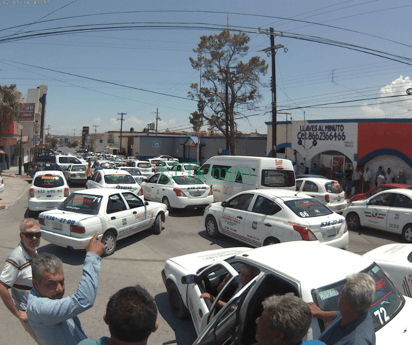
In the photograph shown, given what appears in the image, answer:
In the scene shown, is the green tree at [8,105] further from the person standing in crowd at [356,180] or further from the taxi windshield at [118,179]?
the person standing in crowd at [356,180]

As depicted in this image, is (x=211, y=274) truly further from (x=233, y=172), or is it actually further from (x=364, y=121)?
(x=364, y=121)

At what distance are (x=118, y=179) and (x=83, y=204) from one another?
20.0ft

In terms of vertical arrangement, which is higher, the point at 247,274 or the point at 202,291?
the point at 247,274

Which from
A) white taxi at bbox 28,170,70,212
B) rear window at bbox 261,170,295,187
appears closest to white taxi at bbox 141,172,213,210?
rear window at bbox 261,170,295,187

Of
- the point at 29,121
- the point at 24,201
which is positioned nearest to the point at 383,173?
the point at 24,201

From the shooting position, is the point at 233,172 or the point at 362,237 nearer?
the point at 362,237

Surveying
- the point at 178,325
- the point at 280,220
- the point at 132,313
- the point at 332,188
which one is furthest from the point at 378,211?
the point at 132,313

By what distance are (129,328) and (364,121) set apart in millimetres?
21243

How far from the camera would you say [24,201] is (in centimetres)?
1616

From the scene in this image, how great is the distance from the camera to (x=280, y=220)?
300 inches

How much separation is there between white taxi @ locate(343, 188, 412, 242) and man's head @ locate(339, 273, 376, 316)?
8.47 m

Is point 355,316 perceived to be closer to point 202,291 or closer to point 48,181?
point 202,291

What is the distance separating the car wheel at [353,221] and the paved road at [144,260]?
0.75 feet

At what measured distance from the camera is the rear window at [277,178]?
1306cm
